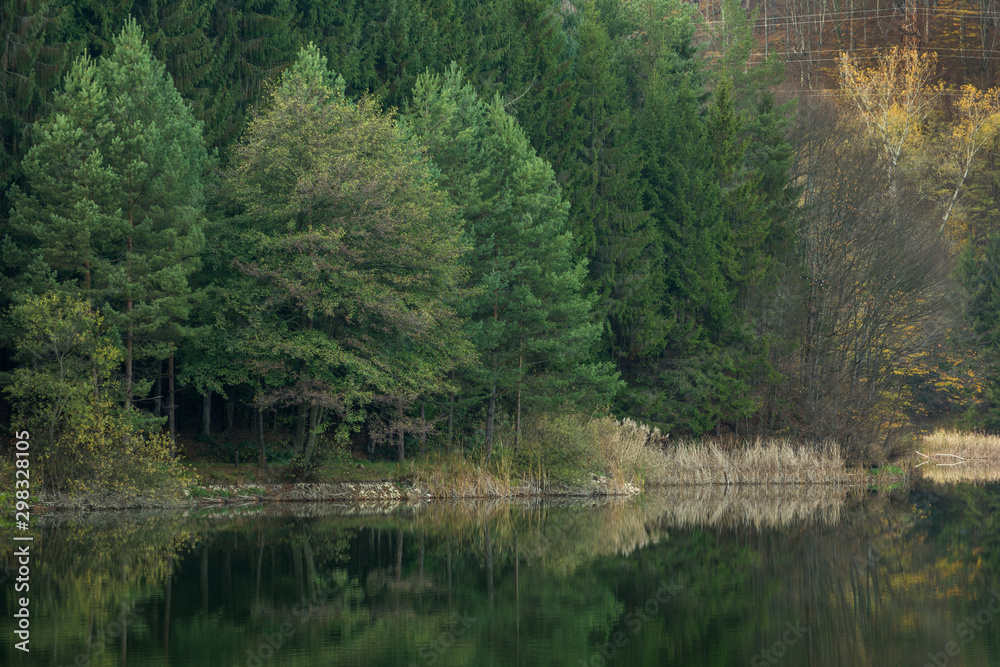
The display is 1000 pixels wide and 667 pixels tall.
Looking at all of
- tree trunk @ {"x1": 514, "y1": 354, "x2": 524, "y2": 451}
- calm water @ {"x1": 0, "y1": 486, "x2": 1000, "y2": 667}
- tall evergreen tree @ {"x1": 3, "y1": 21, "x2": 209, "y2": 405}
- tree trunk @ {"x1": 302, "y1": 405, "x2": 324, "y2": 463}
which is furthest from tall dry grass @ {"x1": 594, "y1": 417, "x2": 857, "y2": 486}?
tall evergreen tree @ {"x1": 3, "y1": 21, "x2": 209, "y2": 405}

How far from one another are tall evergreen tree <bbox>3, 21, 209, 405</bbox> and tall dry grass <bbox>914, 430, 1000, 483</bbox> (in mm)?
30234

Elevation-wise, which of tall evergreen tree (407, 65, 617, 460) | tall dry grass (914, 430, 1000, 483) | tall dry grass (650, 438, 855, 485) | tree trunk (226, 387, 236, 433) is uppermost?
tall evergreen tree (407, 65, 617, 460)

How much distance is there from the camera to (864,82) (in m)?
62.2

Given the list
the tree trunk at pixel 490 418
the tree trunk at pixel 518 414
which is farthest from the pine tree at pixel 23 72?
the tree trunk at pixel 518 414

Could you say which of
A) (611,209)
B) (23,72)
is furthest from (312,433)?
(611,209)

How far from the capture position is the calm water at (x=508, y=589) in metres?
14.1

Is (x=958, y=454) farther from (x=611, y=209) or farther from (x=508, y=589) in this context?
(x=508, y=589)

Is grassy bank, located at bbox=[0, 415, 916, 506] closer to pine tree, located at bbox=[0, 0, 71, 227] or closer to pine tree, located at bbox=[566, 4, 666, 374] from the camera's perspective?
pine tree, located at bbox=[566, 4, 666, 374]

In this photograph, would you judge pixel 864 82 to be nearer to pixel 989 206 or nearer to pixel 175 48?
pixel 989 206

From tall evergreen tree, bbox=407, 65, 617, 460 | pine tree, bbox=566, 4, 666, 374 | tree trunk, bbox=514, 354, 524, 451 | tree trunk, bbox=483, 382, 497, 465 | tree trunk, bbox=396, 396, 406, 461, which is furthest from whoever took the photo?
pine tree, bbox=566, 4, 666, 374

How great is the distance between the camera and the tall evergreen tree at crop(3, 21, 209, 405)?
30.1 meters

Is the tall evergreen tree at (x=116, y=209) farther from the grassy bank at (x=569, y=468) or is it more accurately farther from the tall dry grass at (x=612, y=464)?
the tall dry grass at (x=612, y=464)

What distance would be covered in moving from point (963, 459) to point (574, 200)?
2212 centimetres

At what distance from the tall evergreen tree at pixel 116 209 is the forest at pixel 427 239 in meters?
0.10
